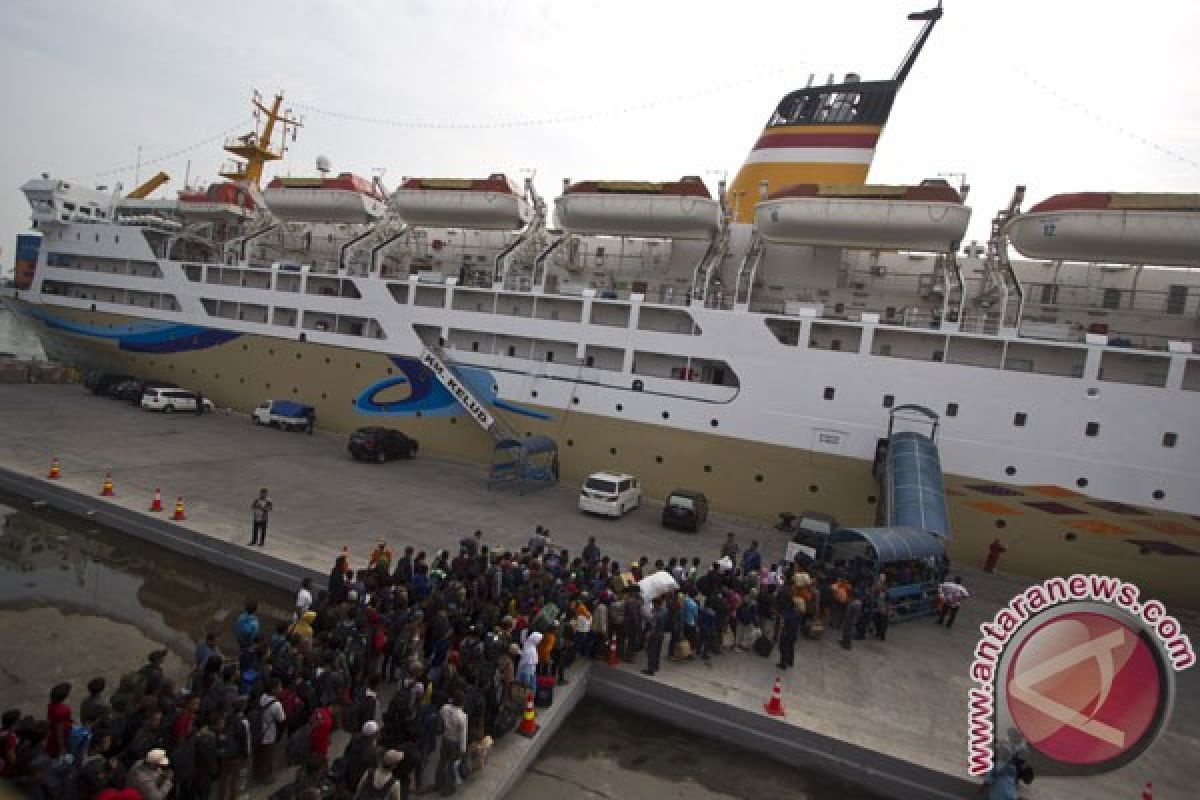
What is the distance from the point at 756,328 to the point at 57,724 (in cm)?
1787

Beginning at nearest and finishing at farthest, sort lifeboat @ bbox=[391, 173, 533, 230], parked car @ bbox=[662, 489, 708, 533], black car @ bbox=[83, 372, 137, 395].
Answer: parked car @ bbox=[662, 489, 708, 533]
lifeboat @ bbox=[391, 173, 533, 230]
black car @ bbox=[83, 372, 137, 395]

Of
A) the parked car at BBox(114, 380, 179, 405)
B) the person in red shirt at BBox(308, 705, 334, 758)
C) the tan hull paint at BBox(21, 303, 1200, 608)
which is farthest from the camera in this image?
the parked car at BBox(114, 380, 179, 405)

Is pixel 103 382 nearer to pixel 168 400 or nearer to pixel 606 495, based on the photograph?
pixel 168 400

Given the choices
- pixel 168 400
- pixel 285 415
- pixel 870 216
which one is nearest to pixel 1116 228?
pixel 870 216

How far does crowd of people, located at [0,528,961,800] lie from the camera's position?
569 cm

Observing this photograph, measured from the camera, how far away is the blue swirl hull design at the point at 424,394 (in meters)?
23.6

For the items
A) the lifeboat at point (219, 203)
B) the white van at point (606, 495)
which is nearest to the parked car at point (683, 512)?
the white van at point (606, 495)

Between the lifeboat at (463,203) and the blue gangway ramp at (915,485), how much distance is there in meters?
15.3

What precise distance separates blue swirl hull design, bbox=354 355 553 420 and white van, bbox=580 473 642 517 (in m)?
4.50

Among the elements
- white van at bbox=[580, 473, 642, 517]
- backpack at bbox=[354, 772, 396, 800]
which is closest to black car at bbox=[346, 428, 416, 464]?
white van at bbox=[580, 473, 642, 517]

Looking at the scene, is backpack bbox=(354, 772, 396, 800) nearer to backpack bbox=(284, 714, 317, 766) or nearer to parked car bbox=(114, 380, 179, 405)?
backpack bbox=(284, 714, 317, 766)

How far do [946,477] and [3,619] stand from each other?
20224mm

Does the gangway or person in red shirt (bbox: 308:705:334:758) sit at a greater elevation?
the gangway

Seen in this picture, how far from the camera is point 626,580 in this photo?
1084cm
